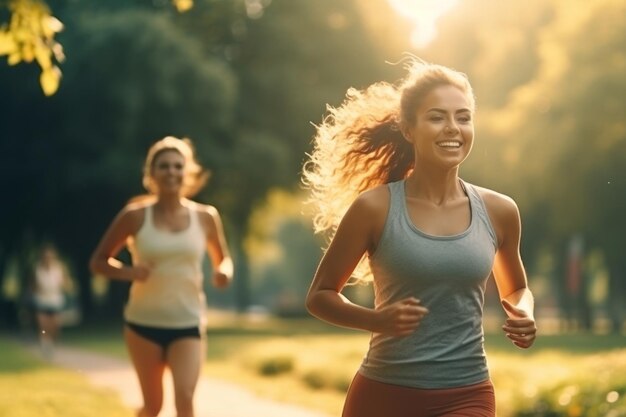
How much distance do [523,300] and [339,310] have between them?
706 mm

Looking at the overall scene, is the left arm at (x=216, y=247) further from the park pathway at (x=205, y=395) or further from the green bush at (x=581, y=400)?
the park pathway at (x=205, y=395)

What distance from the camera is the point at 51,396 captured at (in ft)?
43.5

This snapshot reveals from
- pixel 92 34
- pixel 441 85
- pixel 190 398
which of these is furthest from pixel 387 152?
pixel 92 34

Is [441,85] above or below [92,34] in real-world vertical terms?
below

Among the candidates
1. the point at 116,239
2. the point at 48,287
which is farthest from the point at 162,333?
the point at 48,287

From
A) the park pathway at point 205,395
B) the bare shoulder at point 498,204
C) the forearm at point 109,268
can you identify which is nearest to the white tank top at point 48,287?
the park pathway at point 205,395

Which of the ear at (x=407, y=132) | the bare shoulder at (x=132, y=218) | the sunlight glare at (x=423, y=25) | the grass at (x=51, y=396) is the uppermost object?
the sunlight glare at (x=423, y=25)

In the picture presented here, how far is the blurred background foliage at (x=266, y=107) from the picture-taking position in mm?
33469

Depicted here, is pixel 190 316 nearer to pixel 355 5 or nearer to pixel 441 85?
pixel 441 85

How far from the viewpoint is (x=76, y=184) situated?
35.0 m

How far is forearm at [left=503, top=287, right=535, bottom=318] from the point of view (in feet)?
15.5

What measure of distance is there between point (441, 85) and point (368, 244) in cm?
59

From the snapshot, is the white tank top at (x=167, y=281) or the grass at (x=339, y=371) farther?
the grass at (x=339, y=371)

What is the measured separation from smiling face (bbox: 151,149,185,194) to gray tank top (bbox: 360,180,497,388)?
154 inches
